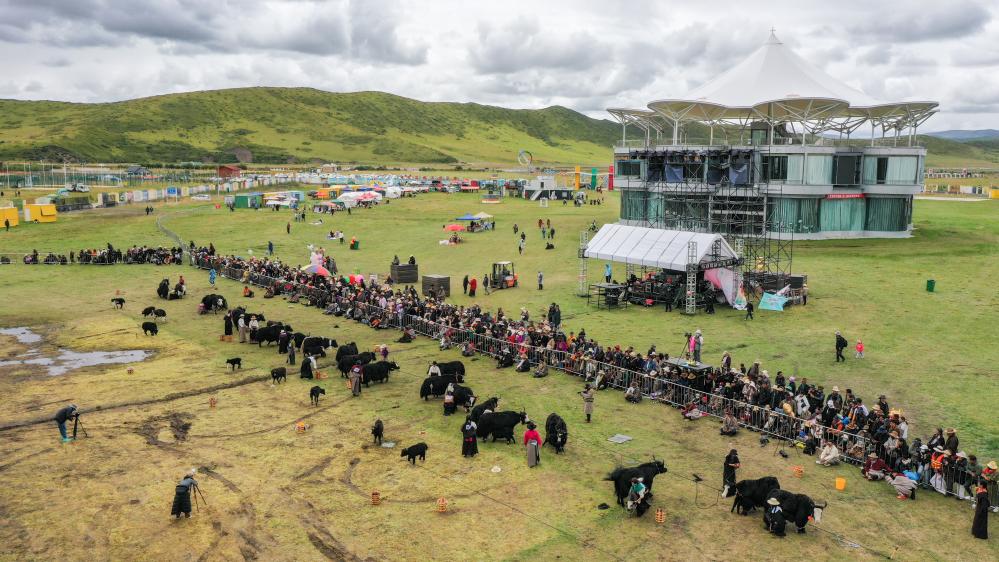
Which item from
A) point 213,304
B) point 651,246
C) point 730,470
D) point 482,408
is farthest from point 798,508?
point 213,304

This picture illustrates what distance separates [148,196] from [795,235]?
80.8 m

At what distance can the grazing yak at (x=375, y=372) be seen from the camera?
83.2 feet

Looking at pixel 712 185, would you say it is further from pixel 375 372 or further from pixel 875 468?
pixel 875 468

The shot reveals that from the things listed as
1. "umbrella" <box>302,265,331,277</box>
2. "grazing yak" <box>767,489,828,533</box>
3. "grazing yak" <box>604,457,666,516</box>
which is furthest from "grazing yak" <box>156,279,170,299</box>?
"grazing yak" <box>767,489,828,533</box>

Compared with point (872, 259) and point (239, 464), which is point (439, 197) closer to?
point (872, 259)

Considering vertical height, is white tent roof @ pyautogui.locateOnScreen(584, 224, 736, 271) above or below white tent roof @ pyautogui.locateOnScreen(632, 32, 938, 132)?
below

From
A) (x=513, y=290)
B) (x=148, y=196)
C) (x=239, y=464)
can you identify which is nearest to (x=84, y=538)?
(x=239, y=464)

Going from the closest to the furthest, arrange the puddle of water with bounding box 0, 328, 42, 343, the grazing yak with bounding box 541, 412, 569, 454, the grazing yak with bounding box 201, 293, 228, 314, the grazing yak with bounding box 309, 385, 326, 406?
the grazing yak with bounding box 541, 412, 569, 454, the grazing yak with bounding box 309, 385, 326, 406, the puddle of water with bounding box 0, 328, 42, 343, the grazing yak with bounding box 201, 293, 228, 314

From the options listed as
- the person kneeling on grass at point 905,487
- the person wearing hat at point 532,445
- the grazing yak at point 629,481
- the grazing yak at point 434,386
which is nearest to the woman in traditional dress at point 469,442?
the person wearing hat at point 532,445

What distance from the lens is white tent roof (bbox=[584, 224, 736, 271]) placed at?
119 ft

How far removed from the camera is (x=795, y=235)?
61781 millimetres

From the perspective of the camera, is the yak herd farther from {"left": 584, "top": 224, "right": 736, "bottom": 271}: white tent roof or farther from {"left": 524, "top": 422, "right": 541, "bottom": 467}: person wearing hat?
{"left": 584, "top": 224, "right": 736, "bottom": 271}: white tent roof

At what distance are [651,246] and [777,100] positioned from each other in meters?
30.6

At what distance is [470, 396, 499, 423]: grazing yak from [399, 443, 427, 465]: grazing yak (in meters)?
2.10
